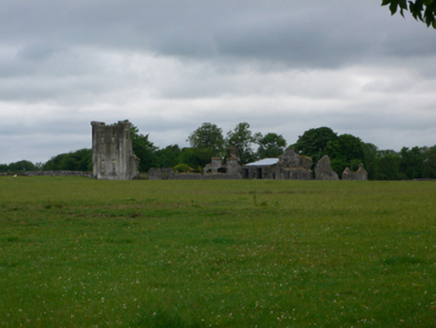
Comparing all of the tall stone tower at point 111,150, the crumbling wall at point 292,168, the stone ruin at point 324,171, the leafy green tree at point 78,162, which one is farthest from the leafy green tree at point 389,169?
the leafy green tree at point 78,162

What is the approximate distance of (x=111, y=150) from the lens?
330 feet

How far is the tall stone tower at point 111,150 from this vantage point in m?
99.5

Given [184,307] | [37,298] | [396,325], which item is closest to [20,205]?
[37,298]

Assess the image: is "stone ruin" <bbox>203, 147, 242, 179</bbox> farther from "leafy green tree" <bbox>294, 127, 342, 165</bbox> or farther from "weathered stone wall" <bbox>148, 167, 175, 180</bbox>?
"leafy green tree" <bbox>294, 127, 342, 165</bbox>

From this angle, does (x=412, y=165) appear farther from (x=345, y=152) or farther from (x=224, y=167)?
(x=224, y=167)

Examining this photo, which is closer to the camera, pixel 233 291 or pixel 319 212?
pixel 233 291

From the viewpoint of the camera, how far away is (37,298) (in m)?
Result: 9.88

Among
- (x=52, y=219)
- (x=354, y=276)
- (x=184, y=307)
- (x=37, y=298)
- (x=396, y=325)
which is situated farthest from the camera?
(x=52, y=219)

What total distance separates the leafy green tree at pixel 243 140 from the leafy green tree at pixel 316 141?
29875 mm

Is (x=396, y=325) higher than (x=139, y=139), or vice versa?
(x=139, y=139)

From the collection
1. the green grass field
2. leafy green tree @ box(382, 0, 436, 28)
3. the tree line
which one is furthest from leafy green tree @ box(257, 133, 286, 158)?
leafy green tree @ box(382, 0, 436, 28)

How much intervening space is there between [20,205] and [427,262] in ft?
82.9

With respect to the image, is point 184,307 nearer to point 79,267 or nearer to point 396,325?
point 396,325

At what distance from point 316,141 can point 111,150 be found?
51778 millimetres
